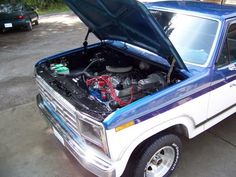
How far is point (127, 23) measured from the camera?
3.07 meters

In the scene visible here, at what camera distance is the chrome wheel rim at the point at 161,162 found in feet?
10.2

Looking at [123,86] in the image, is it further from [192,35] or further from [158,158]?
[192,35]

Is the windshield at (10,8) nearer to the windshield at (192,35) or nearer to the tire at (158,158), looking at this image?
the windshield at (192,35)

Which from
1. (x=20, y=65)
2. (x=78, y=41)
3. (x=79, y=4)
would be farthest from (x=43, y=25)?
(x=79, y=4)

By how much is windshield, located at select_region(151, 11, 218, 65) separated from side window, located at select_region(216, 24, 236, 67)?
0.20 meters

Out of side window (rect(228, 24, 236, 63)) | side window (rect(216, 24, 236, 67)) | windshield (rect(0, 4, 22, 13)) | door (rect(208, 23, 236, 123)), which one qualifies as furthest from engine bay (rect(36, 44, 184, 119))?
windshield (rect(0, 4, 22, 13))

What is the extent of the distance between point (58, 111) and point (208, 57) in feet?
5.95

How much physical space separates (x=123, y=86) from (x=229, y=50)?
4.50ft

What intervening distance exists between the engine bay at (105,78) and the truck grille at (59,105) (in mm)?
78

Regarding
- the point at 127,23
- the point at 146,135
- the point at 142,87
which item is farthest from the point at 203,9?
the point at 146,135

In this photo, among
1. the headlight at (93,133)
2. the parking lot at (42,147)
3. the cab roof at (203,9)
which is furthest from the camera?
the parking lot at (42,147)

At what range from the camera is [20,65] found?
7.65 meters

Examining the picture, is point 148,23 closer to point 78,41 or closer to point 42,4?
point 78,41

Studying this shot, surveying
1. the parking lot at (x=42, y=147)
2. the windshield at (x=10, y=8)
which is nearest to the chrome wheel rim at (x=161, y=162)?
the parking lot at (x=42, y=147)
